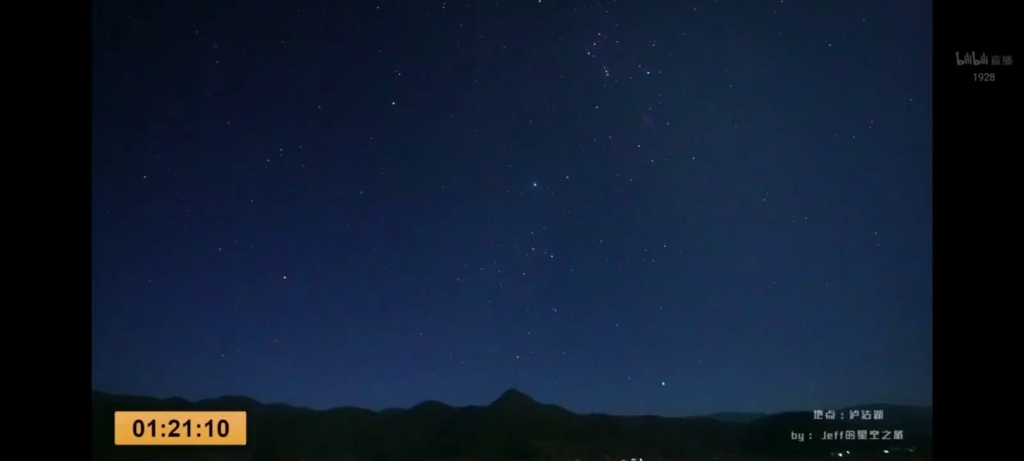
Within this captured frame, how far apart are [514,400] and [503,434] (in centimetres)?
5

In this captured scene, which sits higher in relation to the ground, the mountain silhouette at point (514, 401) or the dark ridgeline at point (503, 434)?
the mountain silhouette at point (514, 401)

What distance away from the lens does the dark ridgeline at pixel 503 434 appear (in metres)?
1.02

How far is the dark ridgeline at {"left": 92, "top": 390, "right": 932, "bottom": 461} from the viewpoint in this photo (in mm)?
1019

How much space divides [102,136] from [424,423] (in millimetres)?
646

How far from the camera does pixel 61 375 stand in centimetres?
101

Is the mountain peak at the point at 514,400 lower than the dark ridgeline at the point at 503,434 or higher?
higher
